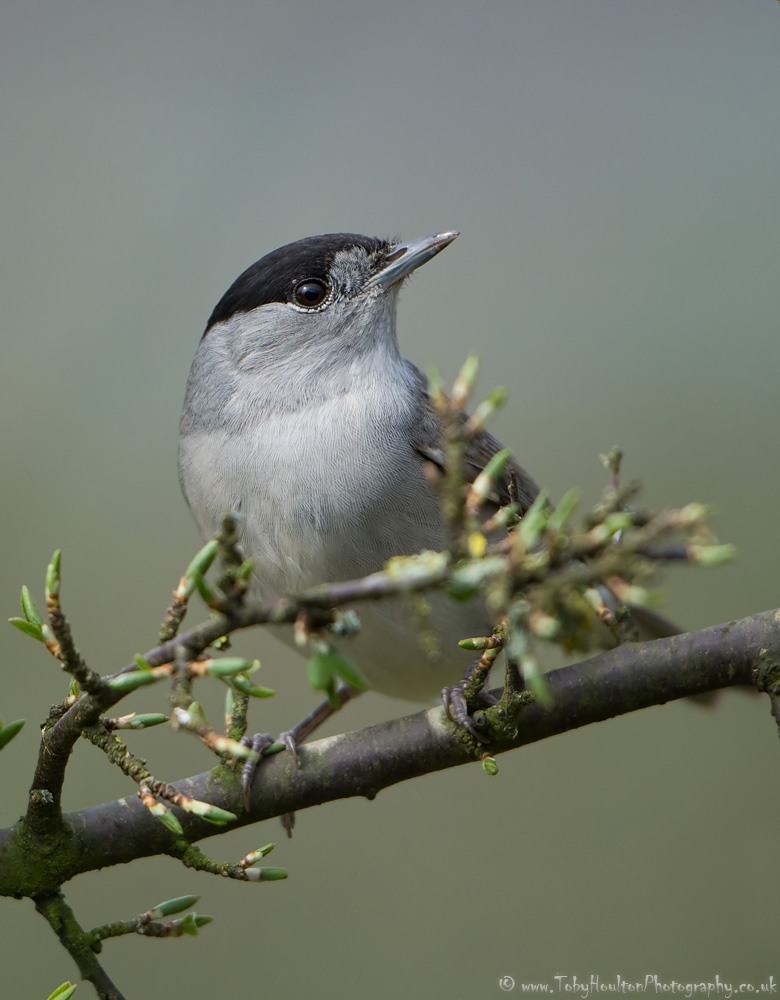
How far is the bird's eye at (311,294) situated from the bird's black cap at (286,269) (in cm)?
3

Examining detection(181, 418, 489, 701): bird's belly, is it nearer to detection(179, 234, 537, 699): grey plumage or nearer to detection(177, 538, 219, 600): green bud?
detection(179, 234, 537, 699): grey plumage

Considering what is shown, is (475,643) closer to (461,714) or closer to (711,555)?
(461,714)

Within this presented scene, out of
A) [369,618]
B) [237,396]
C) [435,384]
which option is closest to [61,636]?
[435,384]

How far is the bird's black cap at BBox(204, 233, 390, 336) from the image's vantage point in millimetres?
3217

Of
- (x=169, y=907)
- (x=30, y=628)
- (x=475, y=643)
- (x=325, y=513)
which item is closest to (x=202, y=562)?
(x=30, y=628)

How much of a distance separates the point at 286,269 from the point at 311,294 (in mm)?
139

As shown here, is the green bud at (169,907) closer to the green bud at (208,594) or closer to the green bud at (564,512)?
the green bud at (208,594)

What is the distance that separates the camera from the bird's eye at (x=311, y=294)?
319cm

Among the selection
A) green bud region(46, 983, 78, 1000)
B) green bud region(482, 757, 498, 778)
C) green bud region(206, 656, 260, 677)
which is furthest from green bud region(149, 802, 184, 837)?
green bud region(482, 757, 498, 778)

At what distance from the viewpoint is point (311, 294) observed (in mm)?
3197

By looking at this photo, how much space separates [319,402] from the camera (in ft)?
9.32

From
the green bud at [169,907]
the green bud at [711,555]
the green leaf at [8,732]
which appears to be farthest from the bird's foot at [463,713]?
the green bud at [711,555]

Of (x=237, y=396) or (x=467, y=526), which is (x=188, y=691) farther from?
(x=237, y=396)

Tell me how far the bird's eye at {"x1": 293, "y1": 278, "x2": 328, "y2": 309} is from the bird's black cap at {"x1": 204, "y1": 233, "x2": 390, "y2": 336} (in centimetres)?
3
